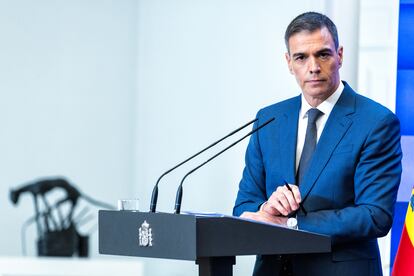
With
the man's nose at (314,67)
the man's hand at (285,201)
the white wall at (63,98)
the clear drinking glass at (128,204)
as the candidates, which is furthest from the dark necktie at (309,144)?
the white wall at (63,98)

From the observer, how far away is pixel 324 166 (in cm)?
295

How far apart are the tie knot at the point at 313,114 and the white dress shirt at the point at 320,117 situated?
0.04 feet

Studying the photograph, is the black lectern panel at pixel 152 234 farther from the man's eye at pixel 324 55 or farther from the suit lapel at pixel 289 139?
the man's eye at pixel 324 55

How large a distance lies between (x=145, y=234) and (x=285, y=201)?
1.53 ft

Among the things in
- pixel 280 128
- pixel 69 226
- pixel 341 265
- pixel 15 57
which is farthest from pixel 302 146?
pixel 15 57

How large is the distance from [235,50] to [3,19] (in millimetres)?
1185

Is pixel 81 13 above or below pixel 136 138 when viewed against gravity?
above

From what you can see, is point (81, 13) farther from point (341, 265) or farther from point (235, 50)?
point (341, 265)

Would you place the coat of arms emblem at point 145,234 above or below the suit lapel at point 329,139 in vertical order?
below

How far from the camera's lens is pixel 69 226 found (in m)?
4.13

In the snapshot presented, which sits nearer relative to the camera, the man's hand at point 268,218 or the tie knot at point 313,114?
the man's hand at point 268,218

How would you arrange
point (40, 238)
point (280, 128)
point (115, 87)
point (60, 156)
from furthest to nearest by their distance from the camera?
point (115, 87) → point (60, 156) → point (40, 238) → point (280, 128)

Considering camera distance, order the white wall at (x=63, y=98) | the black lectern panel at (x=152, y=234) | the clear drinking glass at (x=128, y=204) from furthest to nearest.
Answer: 1. the white wall at (x=63, y=98)
2. the clear drinking glass at (x=128, y=204)
3. the black lectern panel at (x=152, y=234)

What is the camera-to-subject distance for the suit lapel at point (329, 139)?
9.69 feet
